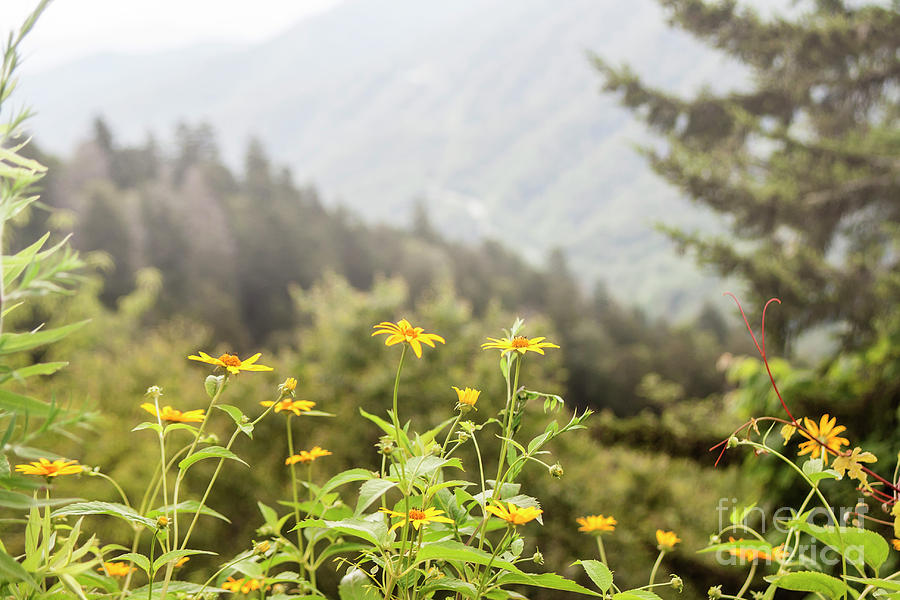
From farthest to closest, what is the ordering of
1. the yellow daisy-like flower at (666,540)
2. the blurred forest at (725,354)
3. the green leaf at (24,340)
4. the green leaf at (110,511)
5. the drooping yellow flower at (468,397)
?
the blurred forest at (725,354) → the yellow daisy-like flower at (666,540) → the drooping yellow flower at (468,397) → the green leaf at (110,511) → the green leaf at (24,340)

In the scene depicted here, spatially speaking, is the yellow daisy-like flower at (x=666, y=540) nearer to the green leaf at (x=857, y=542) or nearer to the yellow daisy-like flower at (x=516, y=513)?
the green leaf at (x=857, y=542)

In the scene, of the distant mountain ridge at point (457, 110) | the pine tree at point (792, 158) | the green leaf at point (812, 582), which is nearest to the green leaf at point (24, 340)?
the green leaf at point (812, 582)

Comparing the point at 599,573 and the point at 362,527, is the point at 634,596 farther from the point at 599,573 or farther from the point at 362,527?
the point at 362,527

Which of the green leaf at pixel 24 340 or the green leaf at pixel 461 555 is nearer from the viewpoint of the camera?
the green leaf at pixel 24 340

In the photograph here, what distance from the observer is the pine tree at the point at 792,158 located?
493cm

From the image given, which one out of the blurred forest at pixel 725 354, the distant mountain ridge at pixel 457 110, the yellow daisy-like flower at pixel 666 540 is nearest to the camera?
the yellow daisy-like flower at pixel 666 540

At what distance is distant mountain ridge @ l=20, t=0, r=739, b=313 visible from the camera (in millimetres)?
110250

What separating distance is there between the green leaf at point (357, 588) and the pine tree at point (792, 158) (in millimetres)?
5109

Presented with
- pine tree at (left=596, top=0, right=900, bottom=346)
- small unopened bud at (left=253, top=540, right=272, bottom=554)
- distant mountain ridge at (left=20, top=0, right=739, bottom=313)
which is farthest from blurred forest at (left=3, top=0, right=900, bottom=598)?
A: distant mountain ridge at (left=20, top=0, right=739, bottom=313)

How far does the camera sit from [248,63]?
6422 inches

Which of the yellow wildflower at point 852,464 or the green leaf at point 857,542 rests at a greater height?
the yellow wildflower at point 852,464

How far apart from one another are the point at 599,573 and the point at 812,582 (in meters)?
0.19

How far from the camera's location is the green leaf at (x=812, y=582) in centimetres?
55

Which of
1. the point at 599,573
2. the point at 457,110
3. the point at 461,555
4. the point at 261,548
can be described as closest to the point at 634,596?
the point at 599,573
